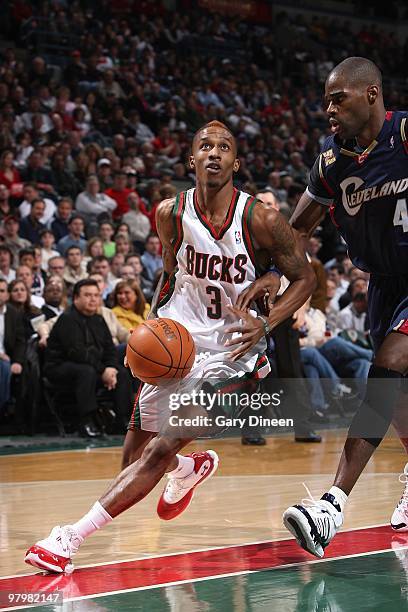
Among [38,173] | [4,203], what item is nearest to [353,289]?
[4,203]

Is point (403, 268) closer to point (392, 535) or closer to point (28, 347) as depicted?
point (392, 535)

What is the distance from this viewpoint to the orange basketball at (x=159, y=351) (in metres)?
4.16

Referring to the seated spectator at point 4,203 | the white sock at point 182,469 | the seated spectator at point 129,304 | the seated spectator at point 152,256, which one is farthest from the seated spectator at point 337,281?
the white sock at point 182,469

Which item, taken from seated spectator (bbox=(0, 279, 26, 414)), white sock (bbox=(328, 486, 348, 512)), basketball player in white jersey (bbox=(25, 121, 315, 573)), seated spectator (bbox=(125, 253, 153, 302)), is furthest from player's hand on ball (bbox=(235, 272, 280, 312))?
seated spectator (bbox=(125, 253, 153, 302))

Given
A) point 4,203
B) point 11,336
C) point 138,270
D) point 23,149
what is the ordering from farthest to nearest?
point 23,149
point 4,203
point 138,270
point 11,336

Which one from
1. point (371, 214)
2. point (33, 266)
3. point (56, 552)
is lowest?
point (33, 266)

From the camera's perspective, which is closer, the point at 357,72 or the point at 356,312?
the point at 357,72

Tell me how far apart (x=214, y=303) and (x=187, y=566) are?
1.13 m

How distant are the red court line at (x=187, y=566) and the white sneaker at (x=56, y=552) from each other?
41 millimetres

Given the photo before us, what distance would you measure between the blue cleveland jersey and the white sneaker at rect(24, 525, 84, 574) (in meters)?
1.77

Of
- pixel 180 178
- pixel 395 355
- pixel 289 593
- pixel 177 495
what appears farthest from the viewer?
pixel 180 178

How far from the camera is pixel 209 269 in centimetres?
449

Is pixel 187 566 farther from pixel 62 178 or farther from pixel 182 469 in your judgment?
pixel 62 178

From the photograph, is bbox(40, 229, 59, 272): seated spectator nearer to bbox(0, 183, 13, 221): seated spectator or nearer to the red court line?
bbox(0, 183, 13, 221): seated spectator
